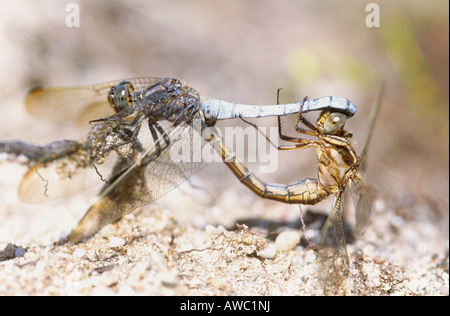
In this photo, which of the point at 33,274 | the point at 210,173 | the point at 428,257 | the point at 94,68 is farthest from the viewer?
the point at 94,68

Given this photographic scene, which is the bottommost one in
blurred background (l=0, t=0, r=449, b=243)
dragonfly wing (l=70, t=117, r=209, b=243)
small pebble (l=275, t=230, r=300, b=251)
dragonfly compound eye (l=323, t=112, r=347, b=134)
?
small pebble (l=275, t=230, r=300, b=251)

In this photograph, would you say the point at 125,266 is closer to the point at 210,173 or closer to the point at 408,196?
the point at 210,173

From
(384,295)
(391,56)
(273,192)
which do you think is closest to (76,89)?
(273,192)

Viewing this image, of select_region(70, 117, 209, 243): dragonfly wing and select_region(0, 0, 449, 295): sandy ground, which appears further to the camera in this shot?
select_region(70, 117, 209, 243): dragonfly wing

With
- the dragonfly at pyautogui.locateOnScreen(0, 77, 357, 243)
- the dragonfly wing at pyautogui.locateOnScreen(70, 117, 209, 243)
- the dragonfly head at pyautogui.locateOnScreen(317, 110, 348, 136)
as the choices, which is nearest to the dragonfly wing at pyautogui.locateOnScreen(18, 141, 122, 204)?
the dragonfly at pyautogui.locateOnScreen(0, 77, 357, 243)

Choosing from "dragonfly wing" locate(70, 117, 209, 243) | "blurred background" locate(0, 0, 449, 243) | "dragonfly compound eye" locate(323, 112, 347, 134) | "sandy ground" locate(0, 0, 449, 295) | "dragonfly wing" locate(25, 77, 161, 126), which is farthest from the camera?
"blurred background" locate(0, 0, 449, 243)

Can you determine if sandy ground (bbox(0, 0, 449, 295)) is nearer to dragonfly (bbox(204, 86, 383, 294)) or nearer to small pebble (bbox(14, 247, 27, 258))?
small pebble (bbox(14, 247, 27, 258))
